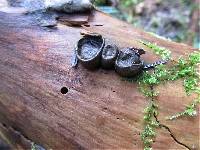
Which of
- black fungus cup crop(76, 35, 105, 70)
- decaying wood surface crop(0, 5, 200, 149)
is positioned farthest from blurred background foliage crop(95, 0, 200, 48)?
black fungus cup crop(76, 35, 105, 70)

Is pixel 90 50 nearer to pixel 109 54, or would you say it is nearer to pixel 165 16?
pixel 109 54

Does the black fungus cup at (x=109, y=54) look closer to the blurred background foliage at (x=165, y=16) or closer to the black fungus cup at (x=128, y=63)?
the black fungus cup at (x=128, y=63)

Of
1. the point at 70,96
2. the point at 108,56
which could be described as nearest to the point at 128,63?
the point at 108,56

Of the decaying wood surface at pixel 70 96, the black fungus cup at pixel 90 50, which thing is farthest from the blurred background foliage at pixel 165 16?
the black fungus cup at pixel 90 50

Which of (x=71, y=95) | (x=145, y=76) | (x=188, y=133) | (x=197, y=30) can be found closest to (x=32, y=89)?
(x=71, y=95)

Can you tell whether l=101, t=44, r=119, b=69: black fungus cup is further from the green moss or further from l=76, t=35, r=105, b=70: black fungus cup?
the green moss
